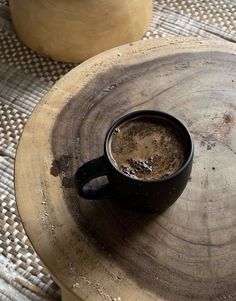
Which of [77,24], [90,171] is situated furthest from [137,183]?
[77,24]

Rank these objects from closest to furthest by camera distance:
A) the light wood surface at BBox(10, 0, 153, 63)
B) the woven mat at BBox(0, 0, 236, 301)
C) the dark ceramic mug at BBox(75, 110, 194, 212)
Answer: the dark ceramic mug at BBox(75, 110, 194, 212) → the woven mat at BBox(0, 0, 236, 301) → the light wood surface at BBox(10, 0, 153, 63)

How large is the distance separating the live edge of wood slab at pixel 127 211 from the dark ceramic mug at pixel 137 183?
47mm

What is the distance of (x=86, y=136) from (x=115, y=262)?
0.83 feet

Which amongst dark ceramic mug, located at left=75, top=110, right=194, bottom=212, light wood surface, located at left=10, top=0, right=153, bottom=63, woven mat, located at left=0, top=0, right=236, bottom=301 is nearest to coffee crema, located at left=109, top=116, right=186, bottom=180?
dark ceramic mug, located at left=75, top=110, right=194, bottom=212

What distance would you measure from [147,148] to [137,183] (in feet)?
0.29

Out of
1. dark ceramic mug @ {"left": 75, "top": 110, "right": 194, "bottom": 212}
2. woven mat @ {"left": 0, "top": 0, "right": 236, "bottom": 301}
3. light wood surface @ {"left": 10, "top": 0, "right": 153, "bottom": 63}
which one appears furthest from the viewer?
light wood surface @ {"left": 10, "top": 0, "right": 153, "bottom": 63}

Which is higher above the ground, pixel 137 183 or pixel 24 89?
pixel 137 183

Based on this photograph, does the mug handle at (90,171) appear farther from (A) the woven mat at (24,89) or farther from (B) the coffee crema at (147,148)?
(A) the woven mat at (24,89)

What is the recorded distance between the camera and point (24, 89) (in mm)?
1617

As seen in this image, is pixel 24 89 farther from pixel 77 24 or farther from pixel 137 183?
pixel 137 183

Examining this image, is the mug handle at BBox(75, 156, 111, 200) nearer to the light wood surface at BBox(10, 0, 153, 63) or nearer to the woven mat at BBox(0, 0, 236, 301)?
the woven mat at BBox(0, 0, 236, 301)

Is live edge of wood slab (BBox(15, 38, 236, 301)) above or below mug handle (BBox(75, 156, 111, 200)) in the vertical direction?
below

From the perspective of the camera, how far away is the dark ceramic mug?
756 mm

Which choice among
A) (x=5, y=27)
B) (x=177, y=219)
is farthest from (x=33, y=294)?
(x=5, y=27)
